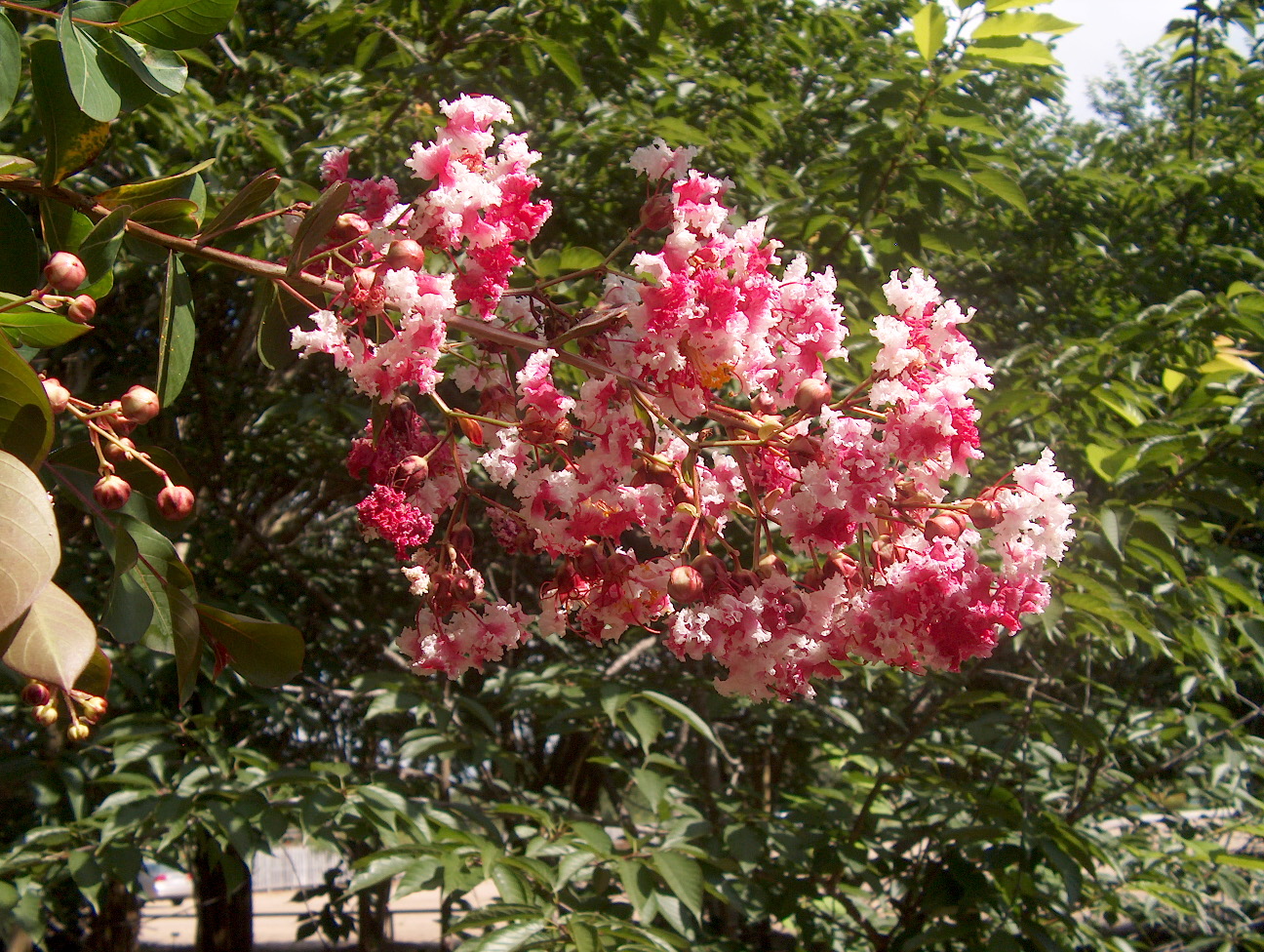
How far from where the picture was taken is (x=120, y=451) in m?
0.90

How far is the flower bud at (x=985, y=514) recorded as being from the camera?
918 millimetres

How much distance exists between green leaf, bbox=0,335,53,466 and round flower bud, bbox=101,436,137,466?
0.10 meters

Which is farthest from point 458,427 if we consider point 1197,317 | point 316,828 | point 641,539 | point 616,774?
point 616,774

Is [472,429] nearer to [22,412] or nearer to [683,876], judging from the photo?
[22,412]

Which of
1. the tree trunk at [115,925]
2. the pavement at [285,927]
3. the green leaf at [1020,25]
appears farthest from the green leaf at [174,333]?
the pavement at [285,927]

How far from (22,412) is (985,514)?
0.78 m

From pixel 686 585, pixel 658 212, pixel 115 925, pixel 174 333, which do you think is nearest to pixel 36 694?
pixel 174 333

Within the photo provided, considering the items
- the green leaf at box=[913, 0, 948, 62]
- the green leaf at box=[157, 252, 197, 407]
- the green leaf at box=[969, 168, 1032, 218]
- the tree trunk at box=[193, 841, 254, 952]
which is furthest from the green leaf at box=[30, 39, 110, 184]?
the tree trunk at box=[193, 841, 254, 952]

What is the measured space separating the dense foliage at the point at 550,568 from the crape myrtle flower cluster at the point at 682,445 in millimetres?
154

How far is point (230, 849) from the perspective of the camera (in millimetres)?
2932

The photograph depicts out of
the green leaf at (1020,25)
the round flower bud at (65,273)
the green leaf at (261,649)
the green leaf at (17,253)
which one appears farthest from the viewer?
the green leaf at (1020,25)

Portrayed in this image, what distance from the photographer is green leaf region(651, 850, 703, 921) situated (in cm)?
184

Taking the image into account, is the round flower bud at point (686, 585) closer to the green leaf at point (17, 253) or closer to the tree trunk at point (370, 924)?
the green leaf at point (17, 253)

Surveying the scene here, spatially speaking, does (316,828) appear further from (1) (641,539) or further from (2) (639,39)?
(2) (639,39)
